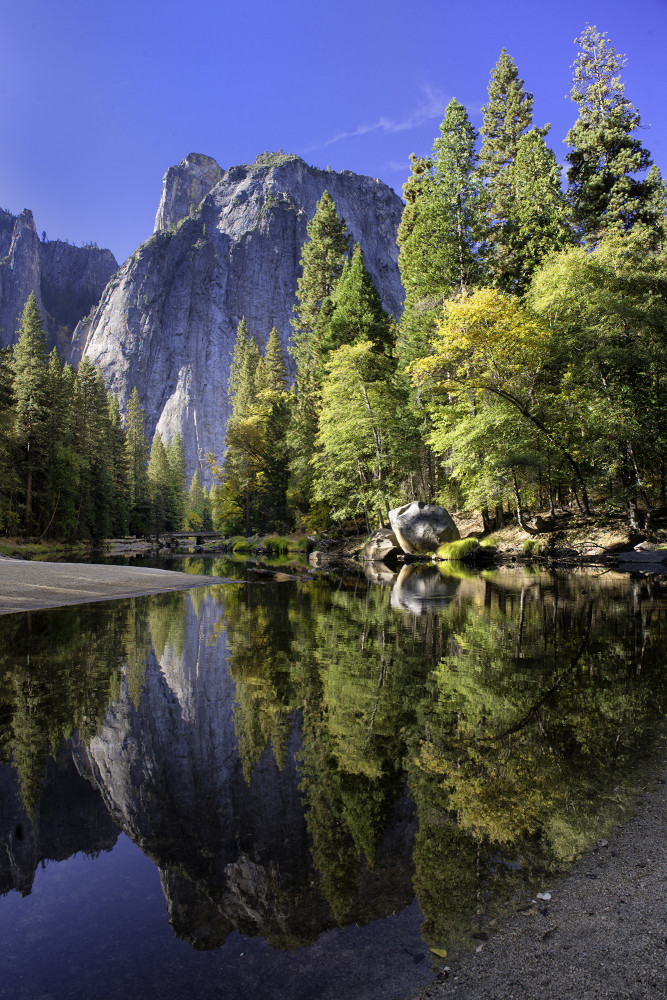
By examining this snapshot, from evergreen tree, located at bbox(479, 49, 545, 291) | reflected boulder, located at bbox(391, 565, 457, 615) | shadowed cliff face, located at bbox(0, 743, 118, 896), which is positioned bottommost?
reflected boulder, located at bbox(391, 565, 457, 615)

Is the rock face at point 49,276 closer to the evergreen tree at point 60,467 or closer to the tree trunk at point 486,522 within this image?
the evergreen tree at point 60,467

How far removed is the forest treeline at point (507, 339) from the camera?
18766mm

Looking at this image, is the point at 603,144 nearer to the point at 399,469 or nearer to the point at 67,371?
the point at 399,469

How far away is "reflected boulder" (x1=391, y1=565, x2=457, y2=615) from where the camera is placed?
9.29 meters

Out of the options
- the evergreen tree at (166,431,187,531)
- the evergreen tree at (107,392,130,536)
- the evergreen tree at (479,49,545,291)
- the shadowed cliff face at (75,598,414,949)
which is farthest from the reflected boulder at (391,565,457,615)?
the evergreen tree at (166,431,187,531)

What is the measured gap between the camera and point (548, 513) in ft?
73.0

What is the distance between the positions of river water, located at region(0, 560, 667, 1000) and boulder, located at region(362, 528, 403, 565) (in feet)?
54.6

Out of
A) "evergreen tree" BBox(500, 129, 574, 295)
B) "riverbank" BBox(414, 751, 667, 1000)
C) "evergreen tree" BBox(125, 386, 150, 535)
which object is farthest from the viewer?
"evergreen tree" BBox(125, 386, 150, 535)

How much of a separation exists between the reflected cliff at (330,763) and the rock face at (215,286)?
101759mm

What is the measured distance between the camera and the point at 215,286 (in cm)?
11381

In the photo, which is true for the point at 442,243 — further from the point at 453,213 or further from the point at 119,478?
the point at 119,478

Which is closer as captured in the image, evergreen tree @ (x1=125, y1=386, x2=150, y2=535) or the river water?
the river water

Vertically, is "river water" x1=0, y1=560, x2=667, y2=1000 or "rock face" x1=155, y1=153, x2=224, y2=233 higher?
"rock face" x1=155, y1=153, x2=224, y2=233

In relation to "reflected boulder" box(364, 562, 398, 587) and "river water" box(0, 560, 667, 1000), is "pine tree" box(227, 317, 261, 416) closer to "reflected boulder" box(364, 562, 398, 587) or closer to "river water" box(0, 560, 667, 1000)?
"reflected boulder" box(364, 562, 398, 587)
